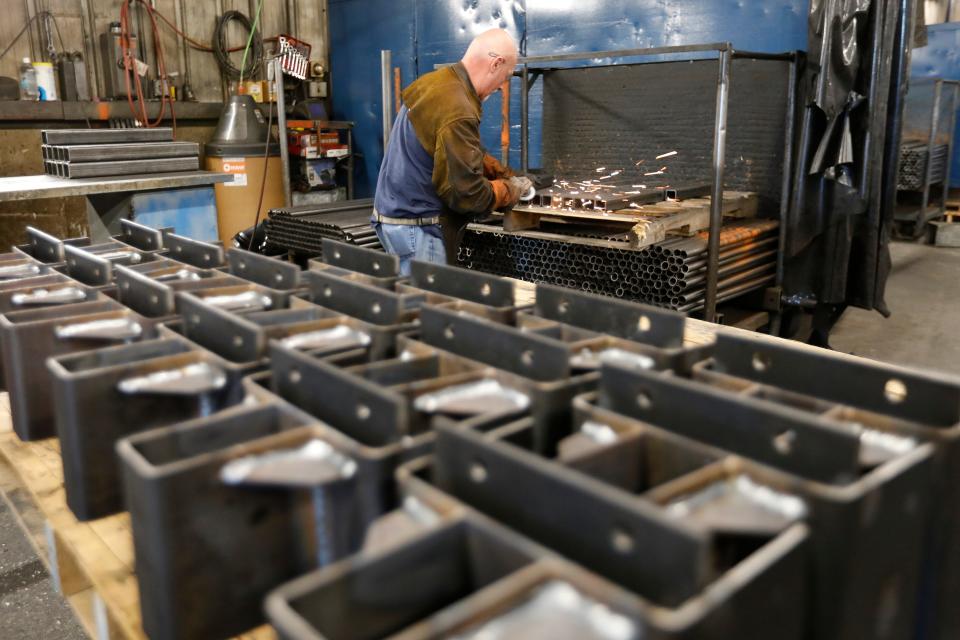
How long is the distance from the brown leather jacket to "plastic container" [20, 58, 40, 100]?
4020 millimetres

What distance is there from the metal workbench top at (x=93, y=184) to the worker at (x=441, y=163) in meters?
1.71

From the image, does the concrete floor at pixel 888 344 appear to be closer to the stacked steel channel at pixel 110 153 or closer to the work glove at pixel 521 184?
the stacked steel channel at pixel 110 153

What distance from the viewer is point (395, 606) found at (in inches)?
23.1

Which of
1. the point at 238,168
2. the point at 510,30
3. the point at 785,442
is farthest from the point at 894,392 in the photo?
the point at 238,168

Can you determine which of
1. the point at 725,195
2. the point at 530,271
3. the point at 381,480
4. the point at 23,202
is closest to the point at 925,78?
the point at 725,195

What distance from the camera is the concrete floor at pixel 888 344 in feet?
7.65

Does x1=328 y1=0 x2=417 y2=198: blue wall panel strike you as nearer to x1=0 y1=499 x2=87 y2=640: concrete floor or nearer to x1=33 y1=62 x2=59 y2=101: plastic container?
x1=33 y1=62 x2=59 y2=101: plastic container

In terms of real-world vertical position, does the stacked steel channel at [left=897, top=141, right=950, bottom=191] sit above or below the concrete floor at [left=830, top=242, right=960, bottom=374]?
above

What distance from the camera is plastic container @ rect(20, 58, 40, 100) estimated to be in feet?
18.7

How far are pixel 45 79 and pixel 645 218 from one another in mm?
4708

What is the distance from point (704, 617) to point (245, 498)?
1.45ft

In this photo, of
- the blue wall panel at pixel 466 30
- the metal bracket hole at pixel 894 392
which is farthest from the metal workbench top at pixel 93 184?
the metal bracket hole at pixel 894 392

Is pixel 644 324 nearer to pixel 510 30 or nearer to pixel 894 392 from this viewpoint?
pixel 894 392

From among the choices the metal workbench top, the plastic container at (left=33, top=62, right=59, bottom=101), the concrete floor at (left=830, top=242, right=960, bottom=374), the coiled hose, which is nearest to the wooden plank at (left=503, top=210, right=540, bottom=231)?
the metal workbench top
